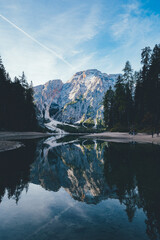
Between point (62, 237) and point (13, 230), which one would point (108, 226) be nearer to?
point (62, 237)

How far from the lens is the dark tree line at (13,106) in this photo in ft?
169

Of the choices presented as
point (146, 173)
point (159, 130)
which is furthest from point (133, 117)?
point (146, 173)

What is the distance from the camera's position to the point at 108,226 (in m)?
4.19

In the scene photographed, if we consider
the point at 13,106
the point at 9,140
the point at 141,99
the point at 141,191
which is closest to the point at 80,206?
the point at 141,191

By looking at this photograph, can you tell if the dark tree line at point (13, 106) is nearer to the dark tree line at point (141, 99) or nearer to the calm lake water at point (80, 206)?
the dark tree line at point (141, 99)

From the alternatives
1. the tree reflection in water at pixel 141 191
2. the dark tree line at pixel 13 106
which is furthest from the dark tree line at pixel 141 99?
the dark tree line at pixel 13 106

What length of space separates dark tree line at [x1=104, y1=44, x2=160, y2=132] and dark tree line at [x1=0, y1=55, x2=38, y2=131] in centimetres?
3738

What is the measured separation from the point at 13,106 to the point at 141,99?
1858 inches

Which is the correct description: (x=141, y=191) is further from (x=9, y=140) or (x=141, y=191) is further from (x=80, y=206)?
(x=9, y=140)

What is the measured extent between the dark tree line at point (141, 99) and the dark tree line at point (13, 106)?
37.4m

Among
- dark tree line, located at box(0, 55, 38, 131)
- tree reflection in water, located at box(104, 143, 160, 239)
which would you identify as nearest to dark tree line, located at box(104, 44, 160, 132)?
tree reflection in water, located at box(104, 143, 160, 239)

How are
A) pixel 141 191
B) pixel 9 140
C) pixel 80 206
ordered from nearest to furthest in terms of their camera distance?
pixel 80 206, pixel 141 191, pixel 9 140

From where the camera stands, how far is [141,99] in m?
53.2

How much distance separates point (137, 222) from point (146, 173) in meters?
5.38
